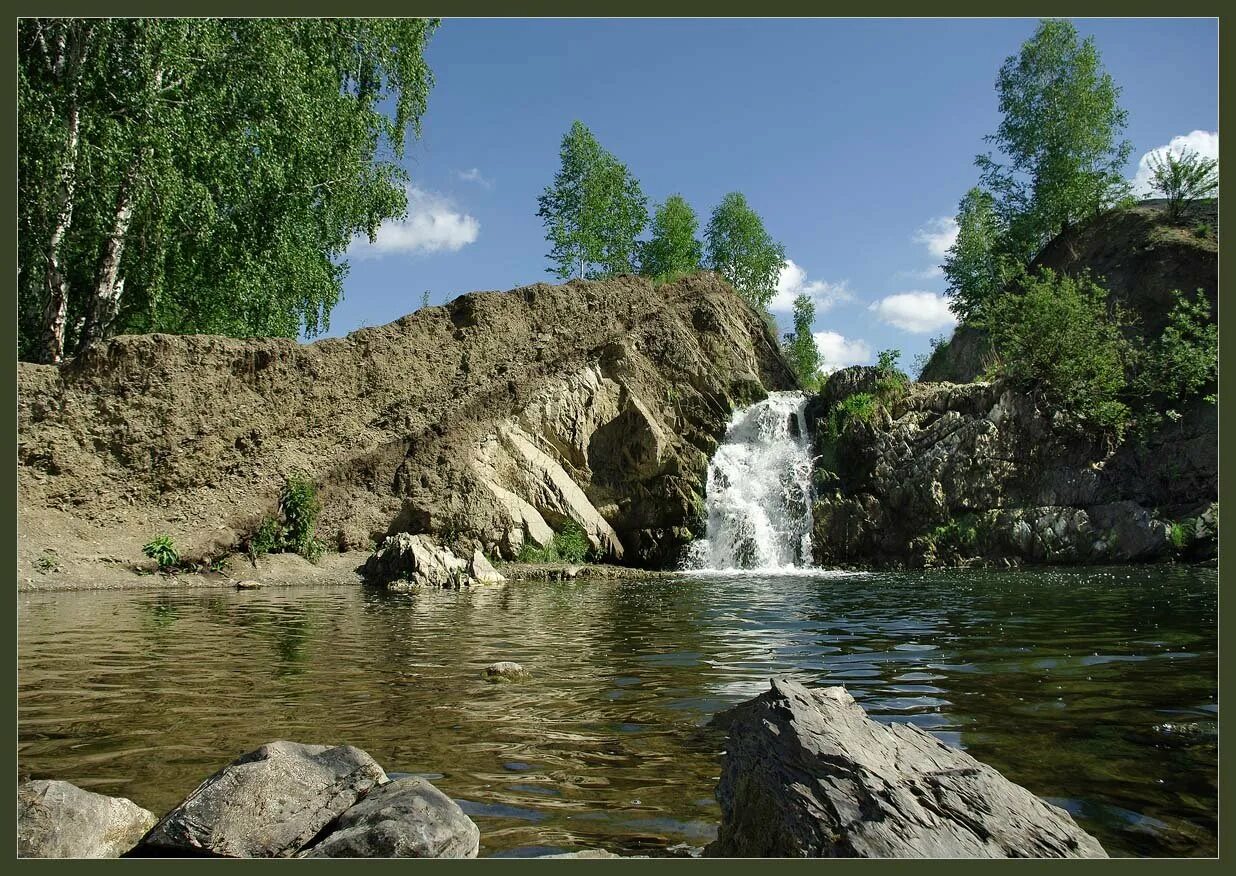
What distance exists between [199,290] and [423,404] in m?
8.43

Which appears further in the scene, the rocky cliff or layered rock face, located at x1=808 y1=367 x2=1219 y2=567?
the rocky cliff

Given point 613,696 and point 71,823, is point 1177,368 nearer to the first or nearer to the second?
point 613,696

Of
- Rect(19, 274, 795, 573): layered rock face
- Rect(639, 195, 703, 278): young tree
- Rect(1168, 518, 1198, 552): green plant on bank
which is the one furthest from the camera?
Rect(639, 195, 703, 278): young tree

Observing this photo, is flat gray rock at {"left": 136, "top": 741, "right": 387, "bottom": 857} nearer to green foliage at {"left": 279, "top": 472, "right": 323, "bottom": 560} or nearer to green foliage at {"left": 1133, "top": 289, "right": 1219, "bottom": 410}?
green foliage at {"left": 279, "top": 472, "right": 323, "bottom": 560}

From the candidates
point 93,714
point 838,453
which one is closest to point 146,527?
point 93,714

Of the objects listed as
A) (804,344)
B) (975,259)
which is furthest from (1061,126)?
(804,344)

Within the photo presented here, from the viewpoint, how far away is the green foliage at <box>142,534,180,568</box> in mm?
21875

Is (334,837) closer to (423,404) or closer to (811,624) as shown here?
(811,624)

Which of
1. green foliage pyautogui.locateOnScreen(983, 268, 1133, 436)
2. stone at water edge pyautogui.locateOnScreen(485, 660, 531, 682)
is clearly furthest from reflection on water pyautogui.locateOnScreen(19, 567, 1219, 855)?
green foliage pyautogui.locateOnScreen(983, 268, 1133, 436)

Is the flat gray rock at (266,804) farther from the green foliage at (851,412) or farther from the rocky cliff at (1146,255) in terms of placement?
the rocky cliff at (1146,255)

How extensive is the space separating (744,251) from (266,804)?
58.0 metres

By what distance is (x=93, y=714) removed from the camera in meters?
6.38

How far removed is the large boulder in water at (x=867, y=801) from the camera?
121 inches

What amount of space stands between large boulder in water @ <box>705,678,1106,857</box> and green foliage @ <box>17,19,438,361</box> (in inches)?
823
